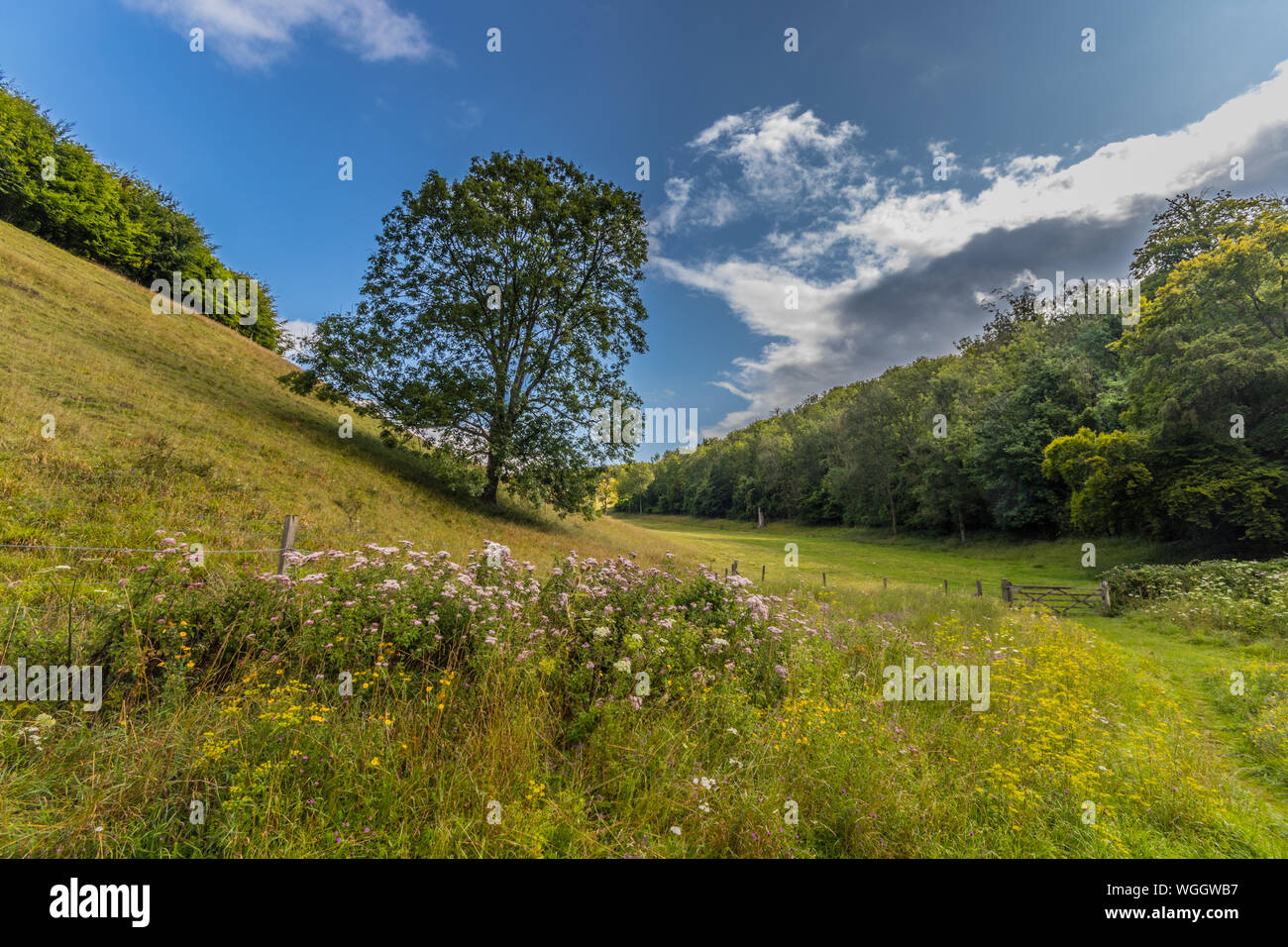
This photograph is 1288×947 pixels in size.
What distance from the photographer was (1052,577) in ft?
85.6

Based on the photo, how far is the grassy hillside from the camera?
880 centimetres

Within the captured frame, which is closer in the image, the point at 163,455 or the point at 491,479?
the point at 163,455

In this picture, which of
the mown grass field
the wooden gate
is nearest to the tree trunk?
the mown grass field

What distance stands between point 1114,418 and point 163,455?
46.2 m

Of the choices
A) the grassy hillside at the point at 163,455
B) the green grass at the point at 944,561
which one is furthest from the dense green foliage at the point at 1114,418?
the grassy hillside at the point at 163,455

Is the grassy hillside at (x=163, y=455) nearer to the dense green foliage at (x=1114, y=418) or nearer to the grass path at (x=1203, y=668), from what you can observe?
the grass path at (x=1203, y=668)

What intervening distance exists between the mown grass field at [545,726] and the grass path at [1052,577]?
137mm

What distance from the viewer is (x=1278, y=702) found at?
7.00 metres

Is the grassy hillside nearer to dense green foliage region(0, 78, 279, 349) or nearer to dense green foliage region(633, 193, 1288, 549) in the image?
dense green foliage region(0, 78, 279, 349)

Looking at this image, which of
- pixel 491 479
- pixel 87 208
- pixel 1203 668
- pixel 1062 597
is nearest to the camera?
pixel 1203 668

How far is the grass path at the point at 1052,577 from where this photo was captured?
669 cm

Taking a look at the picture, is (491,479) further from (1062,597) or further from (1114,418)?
(1114,418)

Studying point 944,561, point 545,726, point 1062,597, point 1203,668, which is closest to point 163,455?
point 545,726
